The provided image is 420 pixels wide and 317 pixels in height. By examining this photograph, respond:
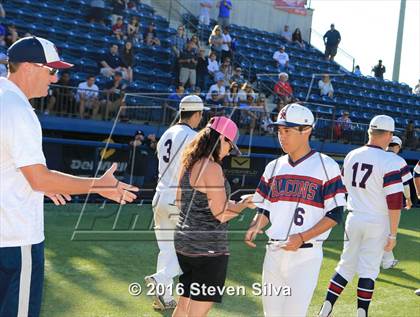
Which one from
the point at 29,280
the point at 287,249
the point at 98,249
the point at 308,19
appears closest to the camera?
the point at 29,280

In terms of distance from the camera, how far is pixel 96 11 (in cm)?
1678

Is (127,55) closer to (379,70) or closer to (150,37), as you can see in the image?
(150,37)

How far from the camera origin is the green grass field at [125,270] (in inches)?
223

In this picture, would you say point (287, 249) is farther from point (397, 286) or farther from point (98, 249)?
point (98, 249)

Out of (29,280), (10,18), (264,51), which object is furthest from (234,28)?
(29,280)

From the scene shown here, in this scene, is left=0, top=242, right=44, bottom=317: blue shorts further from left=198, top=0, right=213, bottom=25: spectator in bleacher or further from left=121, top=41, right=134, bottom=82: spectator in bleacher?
left=198, top=0, right=213, bottom=25: spectator in bleacher

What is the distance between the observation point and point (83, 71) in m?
14.6

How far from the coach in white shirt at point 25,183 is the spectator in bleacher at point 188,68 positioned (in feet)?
41.4

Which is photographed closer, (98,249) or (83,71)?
(98,249)

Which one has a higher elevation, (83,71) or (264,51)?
(264,51)

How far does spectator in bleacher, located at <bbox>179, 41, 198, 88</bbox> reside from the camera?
620 inches

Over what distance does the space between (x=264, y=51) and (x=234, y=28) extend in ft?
6.27

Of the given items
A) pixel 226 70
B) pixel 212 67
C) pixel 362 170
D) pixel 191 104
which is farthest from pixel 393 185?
pixel 212 67

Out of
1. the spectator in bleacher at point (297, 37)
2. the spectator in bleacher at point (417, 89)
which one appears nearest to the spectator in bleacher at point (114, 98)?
the spectator in bleacher at point (297, 37)
